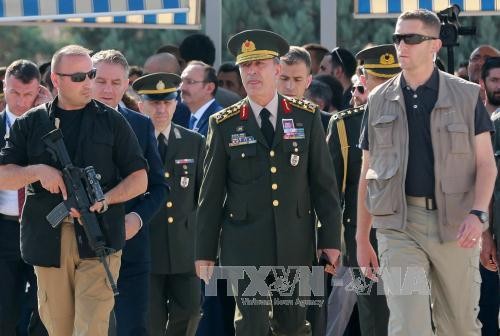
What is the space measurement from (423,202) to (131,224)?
186 centimetres

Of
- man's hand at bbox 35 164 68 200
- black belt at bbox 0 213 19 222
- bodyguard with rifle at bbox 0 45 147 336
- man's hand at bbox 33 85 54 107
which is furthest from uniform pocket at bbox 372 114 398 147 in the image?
man's hand at bbox 33 85 54 107

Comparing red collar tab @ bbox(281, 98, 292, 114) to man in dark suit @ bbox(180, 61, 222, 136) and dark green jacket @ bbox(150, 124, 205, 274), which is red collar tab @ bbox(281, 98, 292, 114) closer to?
dark green jacket @ bbox(150, 124, 205, 274)

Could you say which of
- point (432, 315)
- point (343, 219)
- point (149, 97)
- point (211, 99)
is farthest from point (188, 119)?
point (432, 315)

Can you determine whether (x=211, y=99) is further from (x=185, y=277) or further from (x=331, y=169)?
(x=331, y=169)

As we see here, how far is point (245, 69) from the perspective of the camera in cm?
952

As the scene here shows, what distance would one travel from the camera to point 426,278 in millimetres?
8789

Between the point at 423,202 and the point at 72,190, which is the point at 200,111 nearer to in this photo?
the point at 72,190

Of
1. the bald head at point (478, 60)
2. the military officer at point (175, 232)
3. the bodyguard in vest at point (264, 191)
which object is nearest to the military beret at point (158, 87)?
the military officer at point (175, 232)

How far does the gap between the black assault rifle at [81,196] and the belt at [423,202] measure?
1.79 meters

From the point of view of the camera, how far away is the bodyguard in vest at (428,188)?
8711 mm

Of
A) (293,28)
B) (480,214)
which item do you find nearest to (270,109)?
(480,214)

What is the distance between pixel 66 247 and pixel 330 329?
2.92 metres

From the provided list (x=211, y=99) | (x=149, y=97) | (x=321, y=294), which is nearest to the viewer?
(x=321, y=294)

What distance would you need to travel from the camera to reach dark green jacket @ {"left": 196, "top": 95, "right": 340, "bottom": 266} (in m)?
9.36
